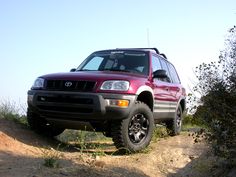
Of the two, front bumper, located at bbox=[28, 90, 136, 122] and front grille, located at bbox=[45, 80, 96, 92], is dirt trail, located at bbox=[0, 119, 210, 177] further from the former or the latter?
front grille, located at bbox=[45, 80, 96, 92]

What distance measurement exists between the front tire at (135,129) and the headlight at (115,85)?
1.31 ft

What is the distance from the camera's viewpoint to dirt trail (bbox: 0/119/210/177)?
5956 millimetres

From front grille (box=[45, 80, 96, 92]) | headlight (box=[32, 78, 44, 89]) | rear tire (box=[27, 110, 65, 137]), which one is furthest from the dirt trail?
front grille (box=[45, 80, 96, 92])

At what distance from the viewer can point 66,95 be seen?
24.6 ft

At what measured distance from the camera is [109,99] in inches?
289

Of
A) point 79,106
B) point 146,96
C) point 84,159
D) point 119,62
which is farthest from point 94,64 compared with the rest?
point 84,159

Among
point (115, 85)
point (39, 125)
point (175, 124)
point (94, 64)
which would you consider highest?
point (94, 64)

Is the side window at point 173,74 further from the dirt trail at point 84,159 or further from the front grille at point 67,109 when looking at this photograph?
the front grille at point 67,109

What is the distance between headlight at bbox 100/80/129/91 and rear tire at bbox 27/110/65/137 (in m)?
1.69

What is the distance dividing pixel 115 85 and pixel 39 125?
2.04m

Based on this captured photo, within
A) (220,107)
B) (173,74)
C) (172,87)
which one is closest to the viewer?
(220,107)

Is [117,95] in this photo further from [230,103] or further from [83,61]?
[83,61]

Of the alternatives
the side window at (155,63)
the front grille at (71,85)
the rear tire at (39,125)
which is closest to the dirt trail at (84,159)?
the rear tire at (39,125)

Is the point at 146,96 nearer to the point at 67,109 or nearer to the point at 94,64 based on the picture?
the point at 94,64
